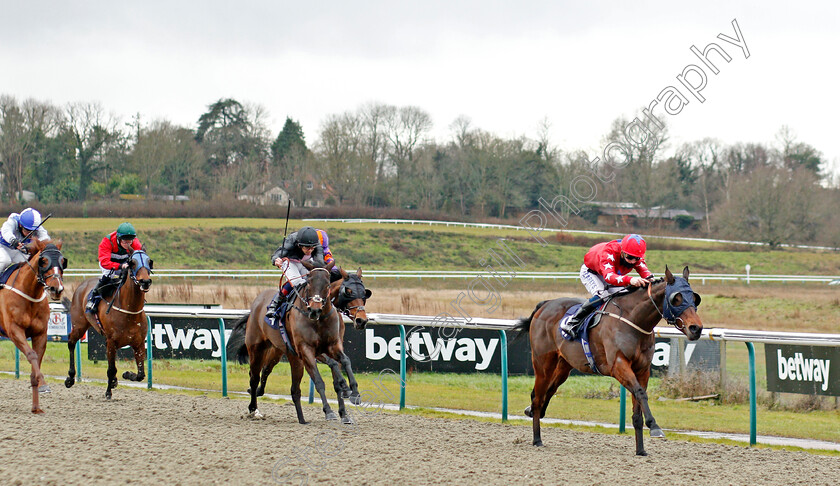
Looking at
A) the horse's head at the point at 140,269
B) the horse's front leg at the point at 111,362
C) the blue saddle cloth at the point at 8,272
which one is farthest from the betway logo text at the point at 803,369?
the blue saddle cloth at the point at 8,272

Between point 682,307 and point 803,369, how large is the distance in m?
3.93

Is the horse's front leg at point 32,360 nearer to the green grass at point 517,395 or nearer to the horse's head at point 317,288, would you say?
the horse's head at point 317,288

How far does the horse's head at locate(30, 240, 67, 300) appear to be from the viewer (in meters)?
8.58

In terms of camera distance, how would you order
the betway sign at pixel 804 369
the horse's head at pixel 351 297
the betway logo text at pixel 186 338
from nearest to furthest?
the horse's head at pixel 351 297, the betway sign at pixel 804 369, the betway logo text at pixel 186 338

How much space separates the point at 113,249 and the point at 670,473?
271 inches

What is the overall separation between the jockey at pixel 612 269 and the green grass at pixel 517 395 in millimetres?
2056

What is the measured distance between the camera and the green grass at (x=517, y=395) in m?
8.70

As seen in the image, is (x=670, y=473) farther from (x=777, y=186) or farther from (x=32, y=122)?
(x=32, y=122)

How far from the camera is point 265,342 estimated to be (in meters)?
8.90

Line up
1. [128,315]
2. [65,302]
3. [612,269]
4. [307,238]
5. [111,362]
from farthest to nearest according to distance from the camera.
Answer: [65,302] → [111,362] → [128,315] → [307,238] → [612,269]

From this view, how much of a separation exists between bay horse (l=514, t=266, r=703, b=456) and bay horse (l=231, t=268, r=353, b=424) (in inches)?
73.3

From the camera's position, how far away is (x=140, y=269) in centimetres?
931

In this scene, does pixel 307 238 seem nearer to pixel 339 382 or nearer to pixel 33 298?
pixel 339 382

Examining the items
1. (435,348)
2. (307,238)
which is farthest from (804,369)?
(307,238)
